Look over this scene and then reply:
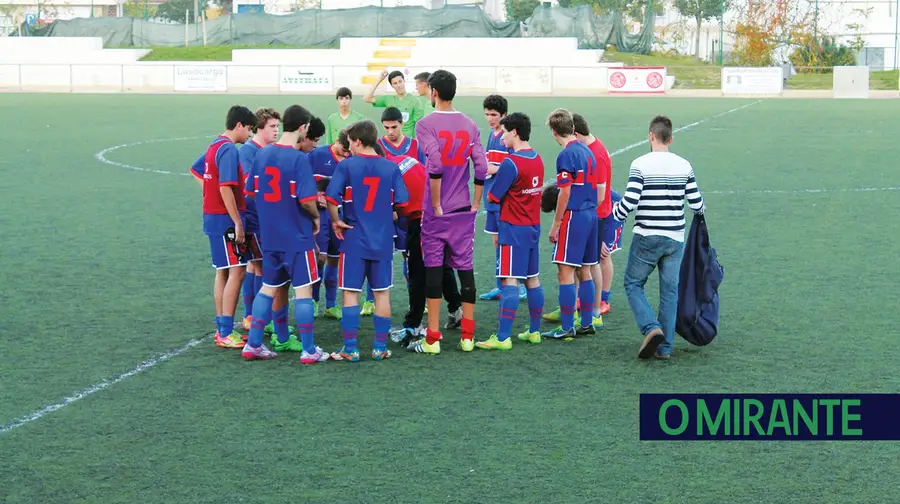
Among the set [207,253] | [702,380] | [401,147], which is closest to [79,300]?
[207,253]

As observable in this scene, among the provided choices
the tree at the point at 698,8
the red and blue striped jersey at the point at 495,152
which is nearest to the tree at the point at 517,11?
the tree at the point at 698,8

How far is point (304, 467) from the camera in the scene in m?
6.84

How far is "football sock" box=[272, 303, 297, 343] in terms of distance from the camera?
31.0ft

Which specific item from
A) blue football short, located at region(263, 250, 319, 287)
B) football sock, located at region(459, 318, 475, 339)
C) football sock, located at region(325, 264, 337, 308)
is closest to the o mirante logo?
football sock, located at region(459, 318, 475, 339)

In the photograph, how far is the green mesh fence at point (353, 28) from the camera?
5716cm

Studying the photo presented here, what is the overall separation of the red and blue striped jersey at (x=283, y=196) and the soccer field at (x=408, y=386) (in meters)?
1.00

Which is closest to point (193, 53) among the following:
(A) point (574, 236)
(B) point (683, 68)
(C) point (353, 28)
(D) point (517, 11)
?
(C) point (353, 28)

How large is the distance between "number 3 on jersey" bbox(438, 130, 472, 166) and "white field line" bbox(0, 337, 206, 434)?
263 centimetres

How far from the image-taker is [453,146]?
9.26 meters

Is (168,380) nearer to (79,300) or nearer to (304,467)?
(304,467)

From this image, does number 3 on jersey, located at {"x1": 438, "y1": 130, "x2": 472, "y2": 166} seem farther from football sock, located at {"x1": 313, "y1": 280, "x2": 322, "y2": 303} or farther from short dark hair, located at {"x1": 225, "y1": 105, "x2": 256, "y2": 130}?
short dark hair, located at {"x1": 225, "y1": 105, "x2": 256, "y2": 130}

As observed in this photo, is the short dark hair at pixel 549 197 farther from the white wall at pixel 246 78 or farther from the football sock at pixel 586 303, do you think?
the white wall at pixel 246 78

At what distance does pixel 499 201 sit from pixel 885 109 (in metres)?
33.5

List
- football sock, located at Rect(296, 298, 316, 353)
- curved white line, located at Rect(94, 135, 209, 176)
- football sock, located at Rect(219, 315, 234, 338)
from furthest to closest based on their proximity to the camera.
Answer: curved white line, located at Rect(94, 135, 209, 176), football sock, located at Rect(219, 315, 234, 338), football sock, located at Rect(296, 298, 316, 353)
